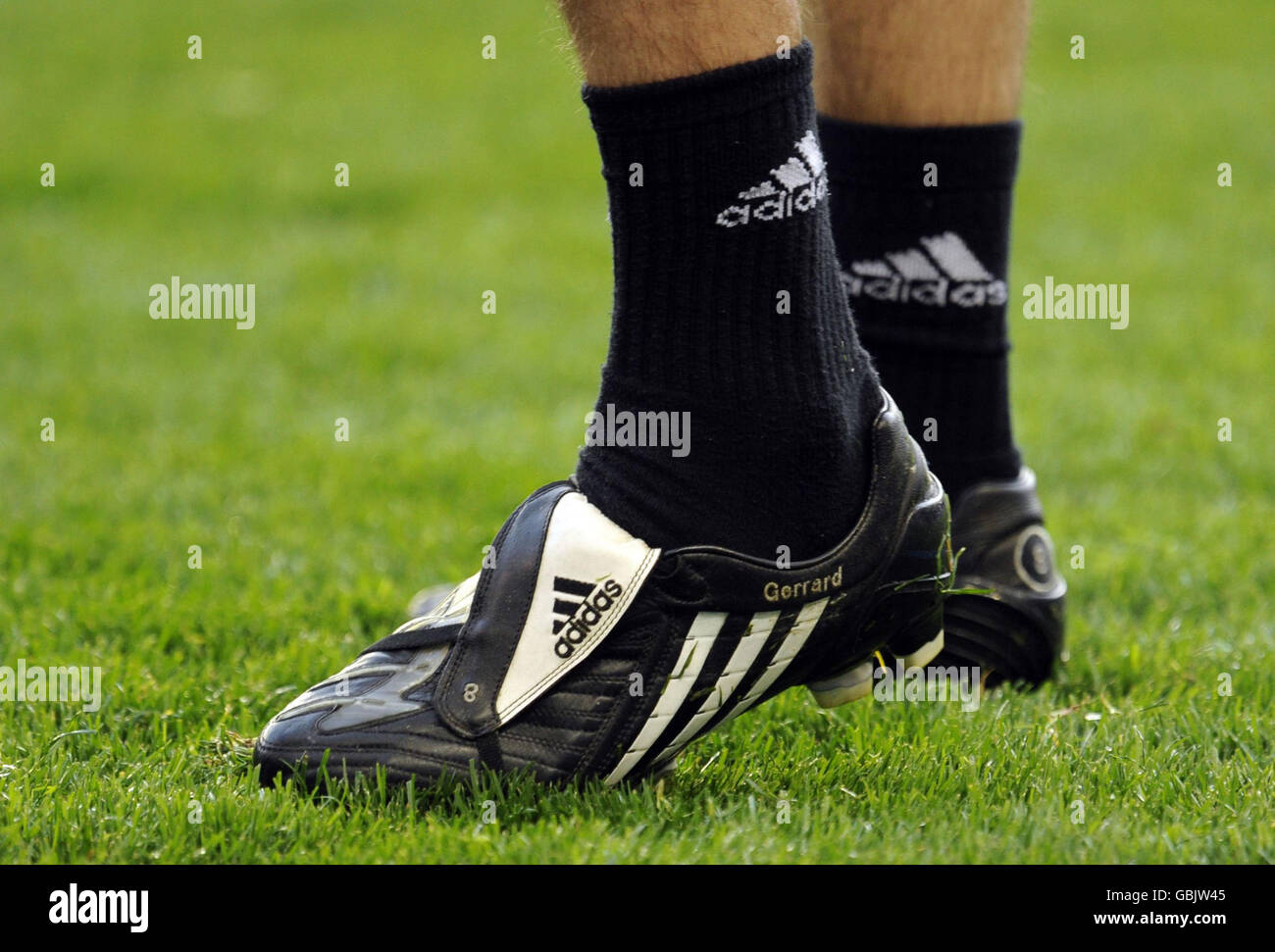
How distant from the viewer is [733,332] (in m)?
1.58

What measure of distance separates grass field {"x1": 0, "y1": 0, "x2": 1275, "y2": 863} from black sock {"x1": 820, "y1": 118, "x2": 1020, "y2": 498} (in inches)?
16.8

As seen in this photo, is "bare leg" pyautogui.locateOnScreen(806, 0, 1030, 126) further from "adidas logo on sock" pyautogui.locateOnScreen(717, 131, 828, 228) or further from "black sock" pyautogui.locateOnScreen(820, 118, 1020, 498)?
"adidas logo on sock" pyautogui.locateOnScreen(717, 131, 828, 228)

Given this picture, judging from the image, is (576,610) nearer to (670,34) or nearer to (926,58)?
(670,34)

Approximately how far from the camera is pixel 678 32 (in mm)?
1488

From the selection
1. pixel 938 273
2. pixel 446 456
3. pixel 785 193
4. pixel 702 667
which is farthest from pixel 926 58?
pixel 446 456

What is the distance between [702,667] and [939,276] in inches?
31.9

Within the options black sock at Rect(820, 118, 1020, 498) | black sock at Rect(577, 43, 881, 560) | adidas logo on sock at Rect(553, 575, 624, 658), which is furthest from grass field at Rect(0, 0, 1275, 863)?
black sock at Rect(820, 118, 1020, 498)

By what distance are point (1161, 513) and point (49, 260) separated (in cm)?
530

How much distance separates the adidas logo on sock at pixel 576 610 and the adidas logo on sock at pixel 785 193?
45cm

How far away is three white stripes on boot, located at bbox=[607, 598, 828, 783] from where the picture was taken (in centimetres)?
158

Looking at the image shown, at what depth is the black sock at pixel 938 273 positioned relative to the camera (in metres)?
2.06
